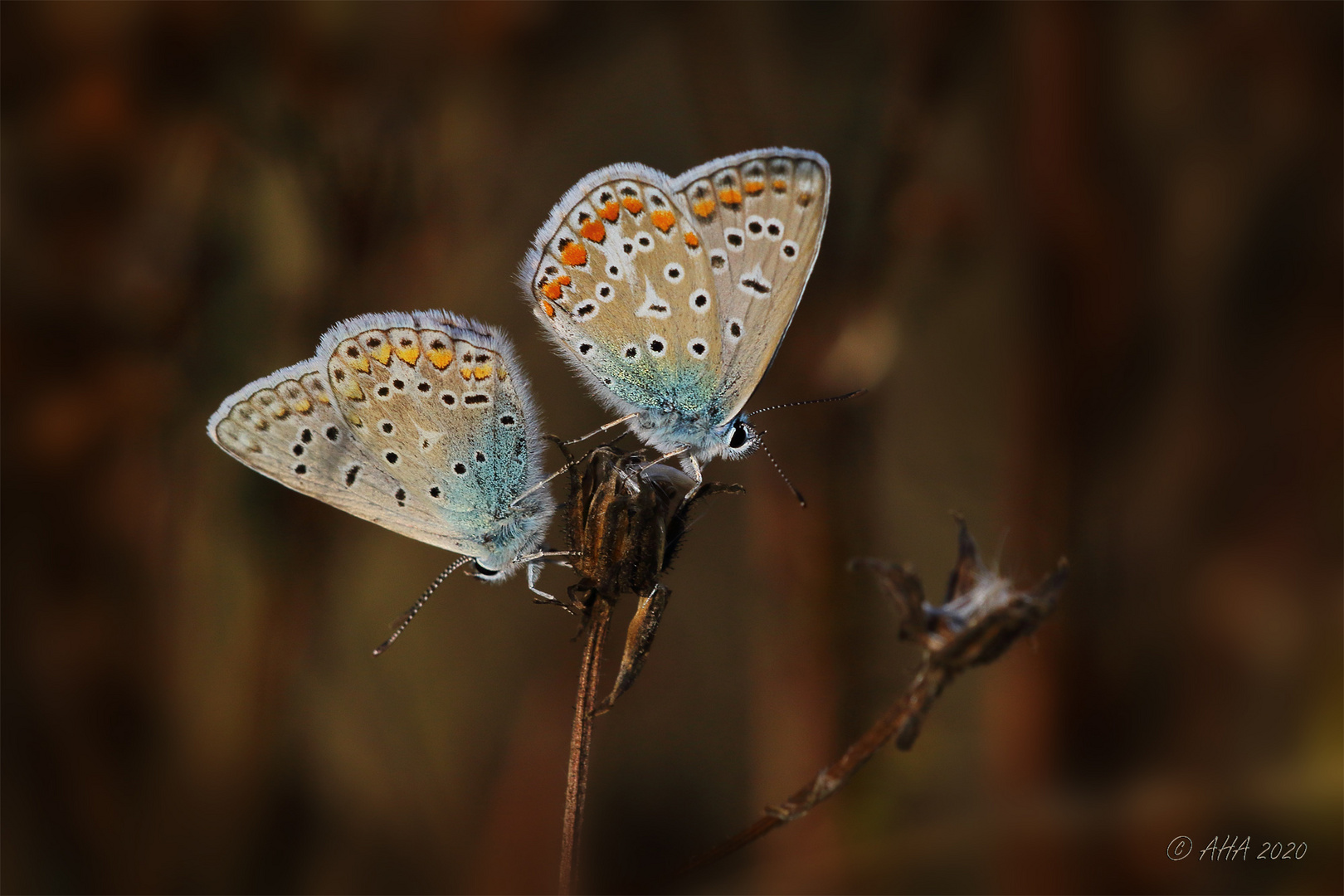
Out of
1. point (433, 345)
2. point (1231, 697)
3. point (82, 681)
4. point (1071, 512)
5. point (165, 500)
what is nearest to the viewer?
point (433, 345)

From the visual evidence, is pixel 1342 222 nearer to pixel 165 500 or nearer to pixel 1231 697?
pixel 1231 697

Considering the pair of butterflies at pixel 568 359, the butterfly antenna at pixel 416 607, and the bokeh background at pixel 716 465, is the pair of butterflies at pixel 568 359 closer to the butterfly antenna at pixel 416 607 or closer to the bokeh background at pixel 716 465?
the butterfly antenna at pixel 416 607

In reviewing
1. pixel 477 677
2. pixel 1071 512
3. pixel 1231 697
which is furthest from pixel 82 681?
pixel 1231 697

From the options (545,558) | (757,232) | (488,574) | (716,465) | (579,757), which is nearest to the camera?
(579,757)

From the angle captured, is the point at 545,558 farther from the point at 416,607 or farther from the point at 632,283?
the point at 632,283

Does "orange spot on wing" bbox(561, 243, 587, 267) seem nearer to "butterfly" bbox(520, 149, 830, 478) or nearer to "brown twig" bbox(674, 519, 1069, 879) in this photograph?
"butterfly" bbox(520, 149, 830, 478)

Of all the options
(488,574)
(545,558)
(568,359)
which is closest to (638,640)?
(545,558)

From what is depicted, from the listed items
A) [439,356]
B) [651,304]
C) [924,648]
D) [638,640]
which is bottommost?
[638,640]
